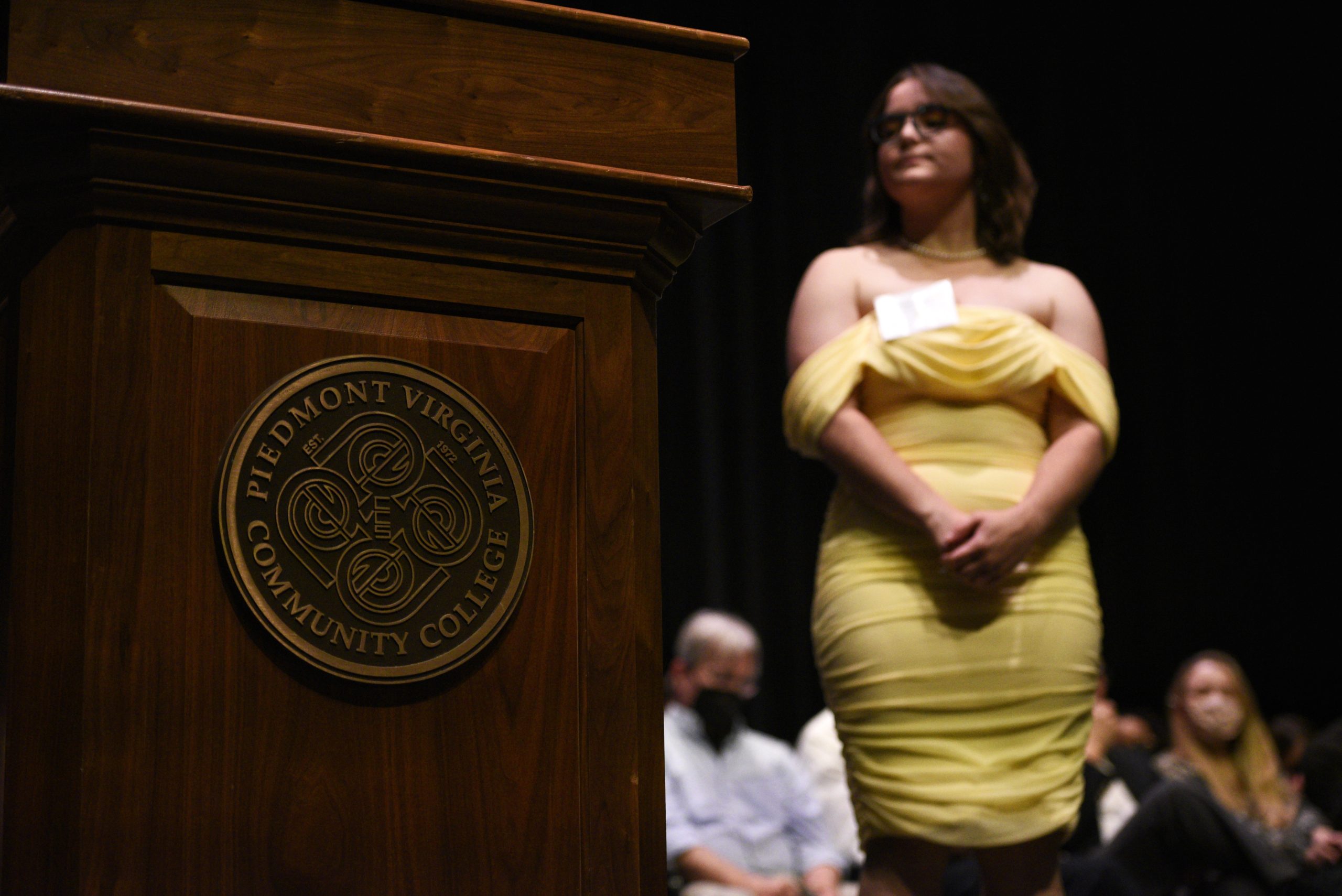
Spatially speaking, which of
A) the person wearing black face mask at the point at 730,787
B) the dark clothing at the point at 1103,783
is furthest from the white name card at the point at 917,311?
the person wearing black face mask at the point at 730,787

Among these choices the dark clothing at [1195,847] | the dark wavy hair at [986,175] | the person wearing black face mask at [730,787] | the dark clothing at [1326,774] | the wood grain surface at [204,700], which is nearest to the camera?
the wood grain surface at [204,700]

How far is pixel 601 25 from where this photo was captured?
1.32m

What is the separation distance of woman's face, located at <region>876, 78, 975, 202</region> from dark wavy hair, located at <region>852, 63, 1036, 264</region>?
0.02 m

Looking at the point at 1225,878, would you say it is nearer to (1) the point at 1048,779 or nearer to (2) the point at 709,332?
(1) the point at 1048,779

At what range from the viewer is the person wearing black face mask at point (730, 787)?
3.95 meters

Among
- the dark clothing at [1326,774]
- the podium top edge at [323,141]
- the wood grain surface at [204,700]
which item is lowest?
the dark clothing at [1326,774]

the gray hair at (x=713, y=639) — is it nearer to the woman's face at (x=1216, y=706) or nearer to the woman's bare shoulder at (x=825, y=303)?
the woman's face at (x=1216, y=706)

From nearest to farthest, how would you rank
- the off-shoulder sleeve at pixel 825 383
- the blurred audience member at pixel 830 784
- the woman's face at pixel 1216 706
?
the off-shoulder sleeve at pixel 825 383 → the blurred audience member at pixel 830 784 → the woman's face at pixel 1216 706

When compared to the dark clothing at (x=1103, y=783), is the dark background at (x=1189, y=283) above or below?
above

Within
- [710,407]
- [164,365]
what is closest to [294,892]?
[164,365]

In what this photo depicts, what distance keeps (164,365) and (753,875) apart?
2.91 metres

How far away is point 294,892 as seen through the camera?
3.72ft

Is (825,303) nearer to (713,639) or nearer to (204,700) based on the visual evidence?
(204,700)

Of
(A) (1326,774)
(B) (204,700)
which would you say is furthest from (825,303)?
(A) (1326,774)
